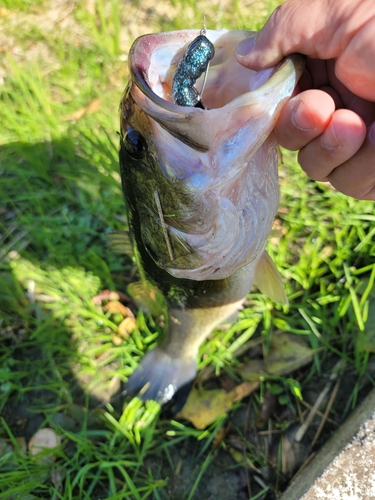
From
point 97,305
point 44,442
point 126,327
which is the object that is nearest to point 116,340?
point 126,327

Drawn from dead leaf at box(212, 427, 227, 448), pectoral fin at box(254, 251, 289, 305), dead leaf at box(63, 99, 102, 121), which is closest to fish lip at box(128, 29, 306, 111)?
pectoral fin at box(254, 251, 289, 305)

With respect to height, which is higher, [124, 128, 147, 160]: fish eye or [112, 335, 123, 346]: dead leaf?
[124, 128, 147, 160]: fish eye

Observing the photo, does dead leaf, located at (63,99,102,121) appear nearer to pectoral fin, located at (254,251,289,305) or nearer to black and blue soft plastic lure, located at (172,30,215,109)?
pectoral fin, located at (254,251,289,305)

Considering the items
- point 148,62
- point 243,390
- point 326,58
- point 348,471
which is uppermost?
point 148,62

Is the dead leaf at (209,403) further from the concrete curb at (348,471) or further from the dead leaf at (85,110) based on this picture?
the dead leaf at (85,110)

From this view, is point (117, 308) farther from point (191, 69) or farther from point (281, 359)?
point (191, 69)

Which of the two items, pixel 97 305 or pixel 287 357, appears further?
pixel 97 305

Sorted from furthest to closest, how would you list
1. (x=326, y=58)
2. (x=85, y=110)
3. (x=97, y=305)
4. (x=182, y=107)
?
1. (x=85, y=110)
2. (x=97, y=305)
3. (x=326, y=58)
4. (x=182, y=107)
